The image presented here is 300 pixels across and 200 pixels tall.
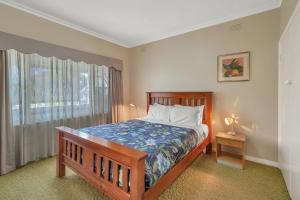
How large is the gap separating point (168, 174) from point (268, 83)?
219 cm

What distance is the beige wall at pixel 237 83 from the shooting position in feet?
8.35

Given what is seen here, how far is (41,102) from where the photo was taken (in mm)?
2771

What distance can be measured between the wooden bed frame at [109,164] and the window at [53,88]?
3.04ft

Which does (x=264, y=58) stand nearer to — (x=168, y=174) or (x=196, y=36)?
(x=196, y=36)

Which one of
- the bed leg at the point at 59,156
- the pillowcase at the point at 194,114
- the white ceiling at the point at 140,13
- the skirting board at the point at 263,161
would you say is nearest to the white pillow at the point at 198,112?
the pillowcase at the point at 194,114

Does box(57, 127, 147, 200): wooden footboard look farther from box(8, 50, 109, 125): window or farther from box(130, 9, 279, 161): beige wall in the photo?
box(130, 9, 279, 161): beige wall

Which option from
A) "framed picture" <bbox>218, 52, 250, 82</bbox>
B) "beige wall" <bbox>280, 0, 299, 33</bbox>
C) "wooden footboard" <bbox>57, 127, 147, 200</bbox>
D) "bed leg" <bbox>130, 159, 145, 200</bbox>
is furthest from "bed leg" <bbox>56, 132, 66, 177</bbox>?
"beige wall" <bbox>280, 0, 299, 33</bbox>

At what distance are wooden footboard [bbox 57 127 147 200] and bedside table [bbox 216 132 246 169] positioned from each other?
5.85 ft

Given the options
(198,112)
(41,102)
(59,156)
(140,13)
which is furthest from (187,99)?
(41,102)

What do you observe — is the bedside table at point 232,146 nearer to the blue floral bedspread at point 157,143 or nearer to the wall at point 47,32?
the blue floral bedspread at point 157,143

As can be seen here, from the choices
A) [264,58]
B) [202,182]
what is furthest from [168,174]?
[264,58]

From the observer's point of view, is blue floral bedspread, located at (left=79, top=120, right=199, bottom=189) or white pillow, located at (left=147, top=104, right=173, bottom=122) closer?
blue floral bedspread, located at (left=79, top=120, right=199, bottom=189)

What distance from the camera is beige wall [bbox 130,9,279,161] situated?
254 centimetres

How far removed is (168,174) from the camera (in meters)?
1.71
